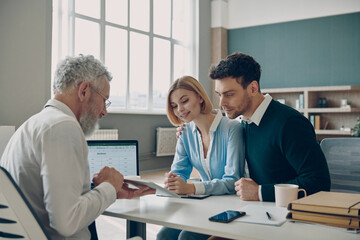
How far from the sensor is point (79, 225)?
1.11 m

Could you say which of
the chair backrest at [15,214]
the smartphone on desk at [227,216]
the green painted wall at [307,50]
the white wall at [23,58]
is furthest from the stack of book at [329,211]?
the green painted wall at [307,50]

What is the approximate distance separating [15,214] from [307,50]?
7.52 m

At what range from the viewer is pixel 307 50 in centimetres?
771

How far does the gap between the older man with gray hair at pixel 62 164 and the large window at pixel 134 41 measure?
4.32m

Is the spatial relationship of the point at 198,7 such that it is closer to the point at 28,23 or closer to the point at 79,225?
the point at 28,23

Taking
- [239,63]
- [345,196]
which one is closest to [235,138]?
[239,63]

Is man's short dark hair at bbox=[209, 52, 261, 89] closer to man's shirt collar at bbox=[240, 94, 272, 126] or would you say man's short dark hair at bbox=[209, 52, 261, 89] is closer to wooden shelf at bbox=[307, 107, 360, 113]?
man's shirt collar at bbox=[240, 94, 272, 126]

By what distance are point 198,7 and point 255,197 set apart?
7160 millimetres

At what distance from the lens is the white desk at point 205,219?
3.54ft

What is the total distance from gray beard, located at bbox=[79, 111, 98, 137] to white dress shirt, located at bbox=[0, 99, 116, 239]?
17 cm

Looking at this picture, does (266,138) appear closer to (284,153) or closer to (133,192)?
(284,153)

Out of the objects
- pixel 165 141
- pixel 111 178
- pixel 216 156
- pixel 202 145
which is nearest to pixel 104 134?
pixel 165 141

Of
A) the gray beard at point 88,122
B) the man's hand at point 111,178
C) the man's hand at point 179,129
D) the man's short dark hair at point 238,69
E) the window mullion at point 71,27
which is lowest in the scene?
the man's hand at point 111,178

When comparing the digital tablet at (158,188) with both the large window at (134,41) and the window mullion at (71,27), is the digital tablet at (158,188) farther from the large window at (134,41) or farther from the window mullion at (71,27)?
the window mullion at (71,27)
